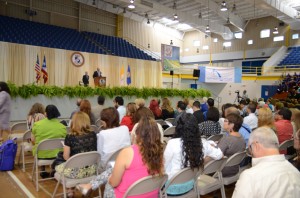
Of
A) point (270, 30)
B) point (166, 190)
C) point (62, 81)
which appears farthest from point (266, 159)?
point (270, 30)

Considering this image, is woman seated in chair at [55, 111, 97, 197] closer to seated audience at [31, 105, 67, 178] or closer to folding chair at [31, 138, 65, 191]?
folding chair at [31, 138, 65, 191]

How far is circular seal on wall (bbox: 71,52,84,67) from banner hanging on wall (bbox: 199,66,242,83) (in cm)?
696

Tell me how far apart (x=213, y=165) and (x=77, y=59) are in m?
11.7

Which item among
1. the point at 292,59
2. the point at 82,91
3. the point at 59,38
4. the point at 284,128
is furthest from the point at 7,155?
the point at 292,59

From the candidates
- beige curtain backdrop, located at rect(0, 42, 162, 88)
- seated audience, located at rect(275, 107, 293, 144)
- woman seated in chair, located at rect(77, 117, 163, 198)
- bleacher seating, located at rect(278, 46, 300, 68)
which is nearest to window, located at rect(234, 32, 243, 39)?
bleacher seating, located at rect(278, 46, 300, 68)

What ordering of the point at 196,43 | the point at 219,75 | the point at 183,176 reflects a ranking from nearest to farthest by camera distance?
the point at 183,176 → the point at 219,75 → the point at 196,43

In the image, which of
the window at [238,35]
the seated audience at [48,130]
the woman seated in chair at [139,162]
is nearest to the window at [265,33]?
the window at [238,35]

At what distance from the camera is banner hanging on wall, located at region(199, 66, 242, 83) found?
15.5m

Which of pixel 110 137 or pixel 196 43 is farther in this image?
pixel 196 43

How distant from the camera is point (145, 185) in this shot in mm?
1989

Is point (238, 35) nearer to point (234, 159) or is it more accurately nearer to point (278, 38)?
point (278, 38)

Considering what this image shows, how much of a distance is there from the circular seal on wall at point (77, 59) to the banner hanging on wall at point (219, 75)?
274 inches

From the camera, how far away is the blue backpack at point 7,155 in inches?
159

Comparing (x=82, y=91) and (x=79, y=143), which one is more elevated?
(x=82, y=91)
